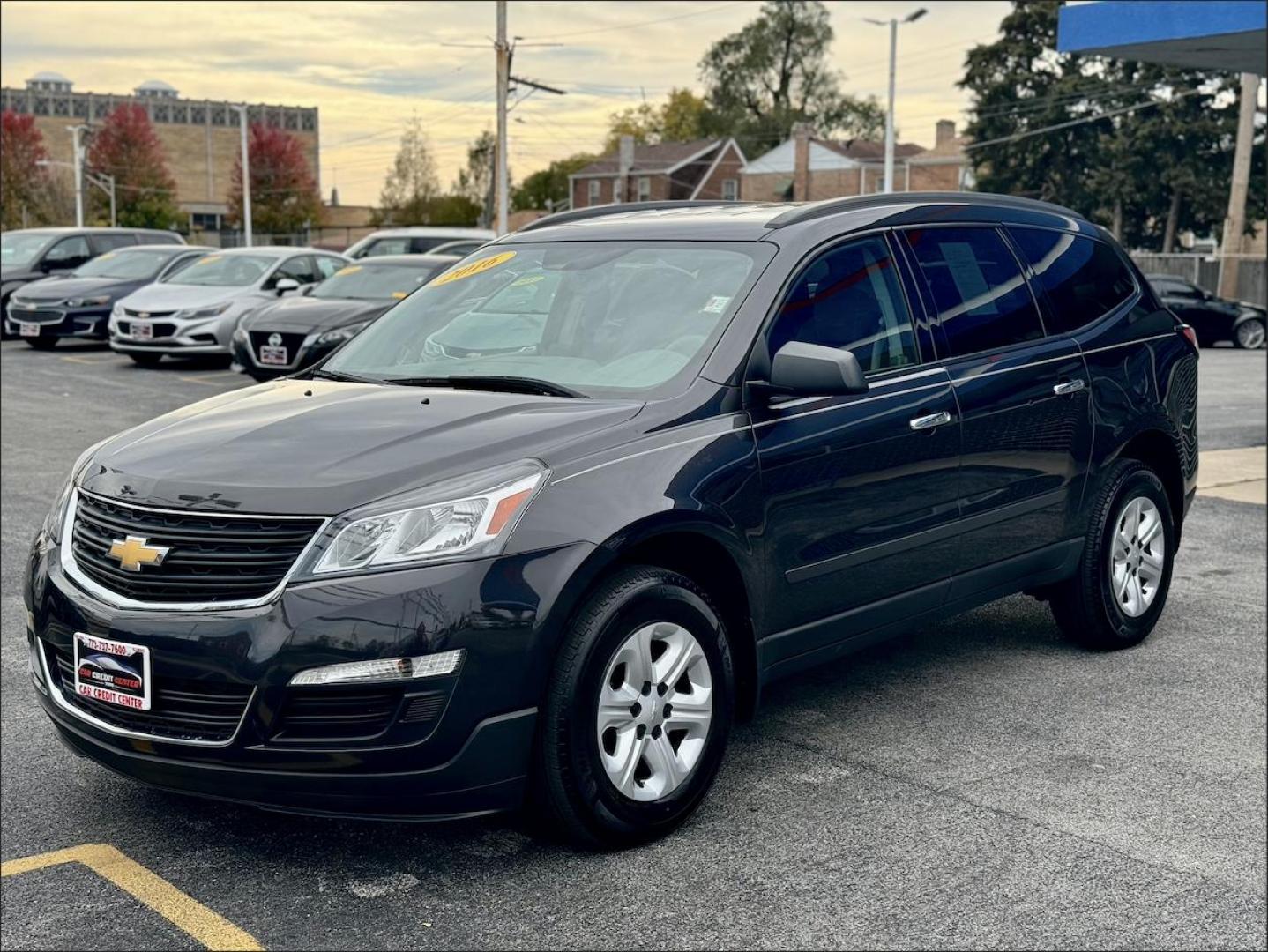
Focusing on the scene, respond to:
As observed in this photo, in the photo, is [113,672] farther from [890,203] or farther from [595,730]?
[890,203]

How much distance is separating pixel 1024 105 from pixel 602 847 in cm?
6201

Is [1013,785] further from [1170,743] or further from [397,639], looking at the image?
[397,639]

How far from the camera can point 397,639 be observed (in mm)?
3785

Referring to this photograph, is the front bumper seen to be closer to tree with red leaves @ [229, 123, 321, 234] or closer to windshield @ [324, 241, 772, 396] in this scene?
windshield @ [324, 241, 772, 396]

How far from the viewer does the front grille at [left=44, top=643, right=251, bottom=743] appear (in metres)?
3.87

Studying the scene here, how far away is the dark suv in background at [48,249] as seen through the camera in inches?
976

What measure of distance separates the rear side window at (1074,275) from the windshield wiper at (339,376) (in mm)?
2640

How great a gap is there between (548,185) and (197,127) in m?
28.3

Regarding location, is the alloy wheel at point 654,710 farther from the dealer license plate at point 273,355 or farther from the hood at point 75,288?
the hood at point 75,288

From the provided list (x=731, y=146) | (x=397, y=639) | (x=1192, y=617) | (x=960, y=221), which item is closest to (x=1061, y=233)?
(x=960, y=221)

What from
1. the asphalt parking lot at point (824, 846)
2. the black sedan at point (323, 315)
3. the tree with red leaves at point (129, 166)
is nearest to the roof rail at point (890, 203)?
the asphalt parking lot at point (824, 846)

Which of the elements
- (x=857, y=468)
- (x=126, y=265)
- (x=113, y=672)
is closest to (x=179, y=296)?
(x=126, y=265)

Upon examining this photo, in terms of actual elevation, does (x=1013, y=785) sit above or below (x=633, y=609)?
below

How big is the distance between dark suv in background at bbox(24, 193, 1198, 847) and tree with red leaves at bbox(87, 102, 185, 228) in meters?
80.4
